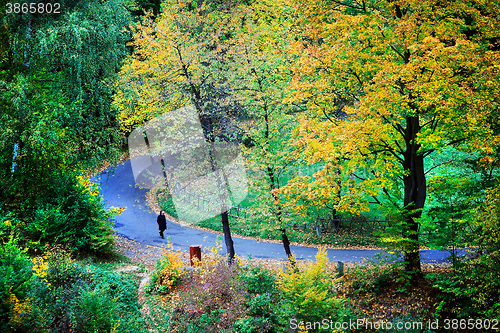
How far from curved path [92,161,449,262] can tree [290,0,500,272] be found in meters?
6.72

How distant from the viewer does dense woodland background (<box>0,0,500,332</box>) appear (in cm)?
788

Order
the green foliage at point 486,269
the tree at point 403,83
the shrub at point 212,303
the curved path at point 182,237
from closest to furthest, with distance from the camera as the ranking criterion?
the green foliage at point 486,269, the tree at point 403,83, the shrub at point 212,303, the curved path at point 182,237

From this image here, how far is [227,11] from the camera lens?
2412 centimetres

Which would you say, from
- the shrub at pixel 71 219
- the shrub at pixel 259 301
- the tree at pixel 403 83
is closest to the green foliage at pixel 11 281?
the shrub at pixel 71 219

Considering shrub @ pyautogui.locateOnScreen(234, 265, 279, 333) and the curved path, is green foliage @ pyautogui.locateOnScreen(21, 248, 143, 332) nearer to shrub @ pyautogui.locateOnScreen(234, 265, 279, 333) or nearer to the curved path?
shrub @ pyautogui.locateOnScreen(234, 265, 279, 333)

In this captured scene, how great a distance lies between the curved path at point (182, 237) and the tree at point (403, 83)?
22.0 feet

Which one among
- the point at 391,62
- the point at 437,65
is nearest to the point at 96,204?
the point at 391,62

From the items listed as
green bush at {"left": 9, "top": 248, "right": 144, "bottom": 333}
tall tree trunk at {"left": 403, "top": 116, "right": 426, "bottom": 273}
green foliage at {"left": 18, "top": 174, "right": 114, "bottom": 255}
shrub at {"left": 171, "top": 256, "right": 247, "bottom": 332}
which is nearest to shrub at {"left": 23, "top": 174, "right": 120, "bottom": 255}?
green foliage at {"left": 18, "top": 174, "right": 114, "bottom": 255}

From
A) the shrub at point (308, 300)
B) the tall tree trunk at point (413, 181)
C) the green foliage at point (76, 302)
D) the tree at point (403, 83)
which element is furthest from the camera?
the tall tree trunk at point (413, 181)

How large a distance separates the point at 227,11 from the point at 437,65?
19338mm

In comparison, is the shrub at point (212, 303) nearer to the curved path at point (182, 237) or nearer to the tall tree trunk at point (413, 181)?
the tall tree trunk at point (413, 181)

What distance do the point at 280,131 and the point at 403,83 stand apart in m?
7.01

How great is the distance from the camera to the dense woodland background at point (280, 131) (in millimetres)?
7883

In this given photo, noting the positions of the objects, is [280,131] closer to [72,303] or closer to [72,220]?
[72,220]
